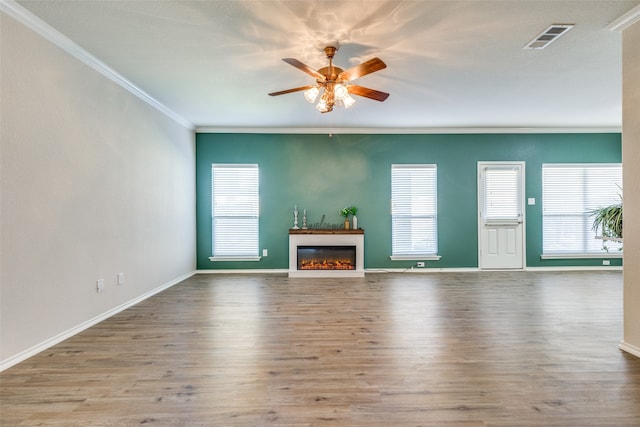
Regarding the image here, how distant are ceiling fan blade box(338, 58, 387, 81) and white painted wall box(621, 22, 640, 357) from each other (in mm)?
2012

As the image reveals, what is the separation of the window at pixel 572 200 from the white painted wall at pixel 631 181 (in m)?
4.14

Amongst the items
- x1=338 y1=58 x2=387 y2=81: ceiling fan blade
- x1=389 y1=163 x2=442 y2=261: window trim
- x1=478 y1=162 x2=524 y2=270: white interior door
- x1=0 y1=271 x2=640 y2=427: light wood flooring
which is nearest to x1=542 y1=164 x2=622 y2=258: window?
x1=478 y1=162 x2=524 y2=270: white interior door

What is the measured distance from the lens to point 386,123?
596cm

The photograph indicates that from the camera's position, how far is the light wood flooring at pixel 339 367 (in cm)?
195

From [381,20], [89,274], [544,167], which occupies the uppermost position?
[381,20]

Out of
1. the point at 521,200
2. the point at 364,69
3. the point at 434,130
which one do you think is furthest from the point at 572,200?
the point at 364,69

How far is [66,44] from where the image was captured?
9.80ft

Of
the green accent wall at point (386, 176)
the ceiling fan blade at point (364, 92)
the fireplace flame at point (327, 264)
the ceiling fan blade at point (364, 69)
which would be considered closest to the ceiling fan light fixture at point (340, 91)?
the ceiling fan blade at point (364, 69)

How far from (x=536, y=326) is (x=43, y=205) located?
486 centimetres

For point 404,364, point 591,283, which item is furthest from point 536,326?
point 591,283

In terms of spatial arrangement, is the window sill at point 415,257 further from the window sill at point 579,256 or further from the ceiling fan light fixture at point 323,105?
the ceiling fan light fixture at point 323,105

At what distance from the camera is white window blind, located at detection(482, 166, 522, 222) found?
6383 mm

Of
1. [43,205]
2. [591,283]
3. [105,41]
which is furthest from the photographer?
[591,283]

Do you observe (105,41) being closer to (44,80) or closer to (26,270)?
(44,80)
